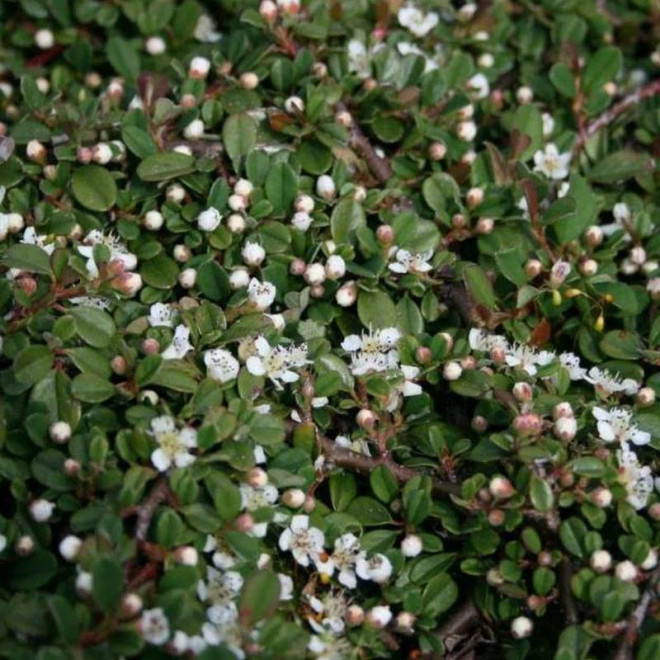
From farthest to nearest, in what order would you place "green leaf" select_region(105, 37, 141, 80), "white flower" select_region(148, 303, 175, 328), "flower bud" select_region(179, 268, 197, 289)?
1. "green leaf" select_region(105, 37, 141, 80)
2. "flower bud" select_region(179, 268, 197, 289)
3. "white flower" select_region(148, 303, 175, 328)

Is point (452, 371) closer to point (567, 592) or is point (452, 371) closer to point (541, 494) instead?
point (541, 494)

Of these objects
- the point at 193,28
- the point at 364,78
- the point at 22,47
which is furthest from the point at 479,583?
the point at 22,47

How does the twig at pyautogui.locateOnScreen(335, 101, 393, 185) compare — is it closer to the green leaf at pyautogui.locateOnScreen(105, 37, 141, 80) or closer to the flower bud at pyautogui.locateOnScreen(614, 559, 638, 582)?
the green leaf at pyautogui.locateOnScreen(105, 37, 141, 80)

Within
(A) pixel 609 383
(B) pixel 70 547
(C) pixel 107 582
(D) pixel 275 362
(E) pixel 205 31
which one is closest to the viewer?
(C) pixel 107 582

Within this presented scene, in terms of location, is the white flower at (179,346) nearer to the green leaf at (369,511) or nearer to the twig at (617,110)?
the green leaf at (369,511)

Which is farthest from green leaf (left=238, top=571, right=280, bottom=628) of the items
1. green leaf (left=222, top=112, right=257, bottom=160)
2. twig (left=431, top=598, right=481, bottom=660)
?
green leaf (left=222, top=112, right=257, bottom=160)

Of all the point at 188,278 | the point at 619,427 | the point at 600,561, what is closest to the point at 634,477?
the point at 619,427

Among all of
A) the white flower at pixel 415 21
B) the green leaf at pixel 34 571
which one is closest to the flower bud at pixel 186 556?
the green leaf at pixel 34 571
